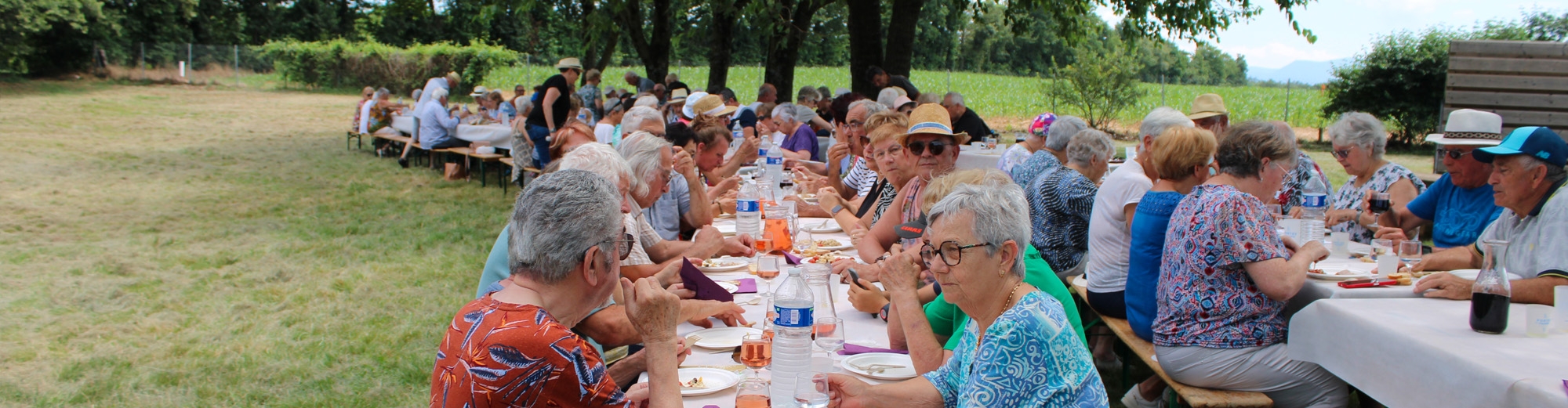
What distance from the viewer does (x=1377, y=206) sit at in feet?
15.9

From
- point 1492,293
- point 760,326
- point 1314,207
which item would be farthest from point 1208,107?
point 760,326

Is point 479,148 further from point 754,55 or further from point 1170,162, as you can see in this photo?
point 754,55

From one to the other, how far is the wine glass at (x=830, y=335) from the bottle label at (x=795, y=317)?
0.81 ft

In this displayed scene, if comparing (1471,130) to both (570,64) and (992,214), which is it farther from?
(570,64)

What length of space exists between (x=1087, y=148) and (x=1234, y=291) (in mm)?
1517

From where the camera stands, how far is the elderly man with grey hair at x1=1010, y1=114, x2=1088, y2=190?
523 centimetres

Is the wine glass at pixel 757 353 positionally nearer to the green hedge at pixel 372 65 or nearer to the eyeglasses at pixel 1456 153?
the eyeglasses at pixel 1456 153

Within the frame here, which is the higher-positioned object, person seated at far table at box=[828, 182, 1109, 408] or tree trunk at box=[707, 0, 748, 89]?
tree trunk at box=[707, 0, 748, 89]

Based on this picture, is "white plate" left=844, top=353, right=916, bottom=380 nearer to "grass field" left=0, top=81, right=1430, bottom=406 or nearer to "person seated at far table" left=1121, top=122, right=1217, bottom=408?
"person seated at far table" left=1121, top=122, right=1217, bottom=408

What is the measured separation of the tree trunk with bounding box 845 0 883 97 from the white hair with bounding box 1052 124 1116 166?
8.07 m

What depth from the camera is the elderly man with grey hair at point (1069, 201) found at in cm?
451

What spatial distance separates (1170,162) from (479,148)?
10565 mm

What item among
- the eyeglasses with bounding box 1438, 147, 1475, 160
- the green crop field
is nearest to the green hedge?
the green crop field

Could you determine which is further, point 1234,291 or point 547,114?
point 547,114
